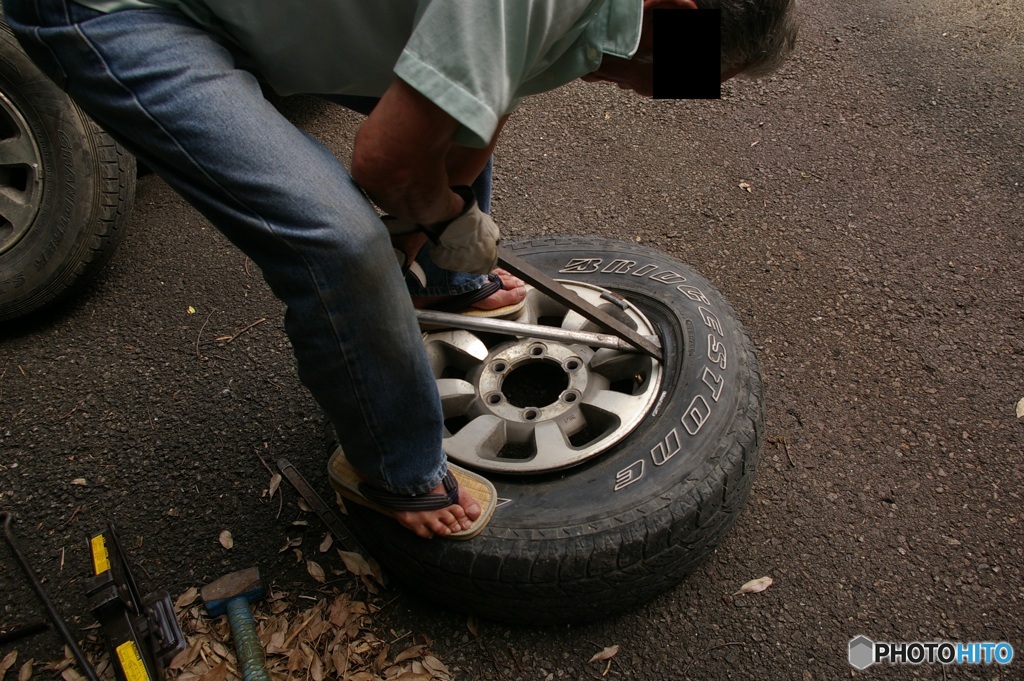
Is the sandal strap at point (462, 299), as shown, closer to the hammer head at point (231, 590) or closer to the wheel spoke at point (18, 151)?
the hammer head at point (231, 590)

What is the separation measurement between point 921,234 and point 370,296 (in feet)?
7.96

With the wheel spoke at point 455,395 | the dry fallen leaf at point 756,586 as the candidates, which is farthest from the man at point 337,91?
the dry fallen leaf at point 756,586

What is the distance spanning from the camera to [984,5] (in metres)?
4.13

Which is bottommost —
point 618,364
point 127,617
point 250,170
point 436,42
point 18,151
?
point 127,617

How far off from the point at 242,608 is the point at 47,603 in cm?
49

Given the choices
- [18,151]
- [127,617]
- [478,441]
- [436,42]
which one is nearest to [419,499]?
[478,441]

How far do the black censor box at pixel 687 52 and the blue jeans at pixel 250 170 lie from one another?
62cm

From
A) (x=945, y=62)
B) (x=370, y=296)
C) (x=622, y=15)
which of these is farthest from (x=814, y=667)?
(x=945, y=62)

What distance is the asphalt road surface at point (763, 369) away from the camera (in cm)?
202

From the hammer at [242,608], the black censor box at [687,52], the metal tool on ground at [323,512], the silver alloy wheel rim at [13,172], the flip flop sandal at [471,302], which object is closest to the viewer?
the black censor box at [687,52]

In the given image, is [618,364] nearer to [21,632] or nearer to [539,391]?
[539,391]

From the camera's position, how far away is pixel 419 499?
1.78 m

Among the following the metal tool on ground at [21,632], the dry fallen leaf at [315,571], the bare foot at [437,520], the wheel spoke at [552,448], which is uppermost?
the bare foot at [437,520]

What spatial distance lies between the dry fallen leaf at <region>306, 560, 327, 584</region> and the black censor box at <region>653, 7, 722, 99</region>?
4.76ft
